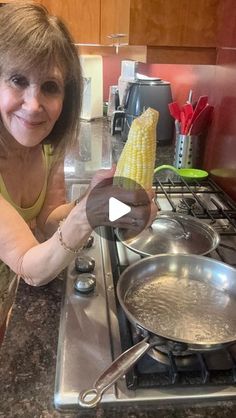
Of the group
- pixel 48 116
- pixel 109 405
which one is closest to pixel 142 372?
pixel 109 405

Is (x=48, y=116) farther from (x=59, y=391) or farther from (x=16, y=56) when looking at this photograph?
(x=59, y=391)

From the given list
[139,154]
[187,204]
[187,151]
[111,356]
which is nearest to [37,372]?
[111,356]

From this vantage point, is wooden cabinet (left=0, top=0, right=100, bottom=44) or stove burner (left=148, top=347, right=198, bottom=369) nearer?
stove burner (left=148, top=347, right=198, bottom=369)

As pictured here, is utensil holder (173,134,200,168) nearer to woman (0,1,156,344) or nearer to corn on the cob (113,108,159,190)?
woman (0,1,156,344)

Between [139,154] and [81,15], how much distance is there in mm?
1623

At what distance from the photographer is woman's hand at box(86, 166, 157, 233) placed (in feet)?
1.82

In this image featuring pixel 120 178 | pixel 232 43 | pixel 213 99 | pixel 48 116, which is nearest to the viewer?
pixel 120 178

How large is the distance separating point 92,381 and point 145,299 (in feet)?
0.60

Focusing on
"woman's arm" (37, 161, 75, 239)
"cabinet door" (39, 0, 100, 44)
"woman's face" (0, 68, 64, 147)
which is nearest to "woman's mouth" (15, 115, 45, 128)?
"woman's face" (0, 68, 64, 147)

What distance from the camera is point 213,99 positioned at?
4.20ft

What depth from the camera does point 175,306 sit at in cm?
63

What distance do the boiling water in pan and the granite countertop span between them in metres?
0.10

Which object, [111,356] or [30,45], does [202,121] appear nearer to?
[30,45]
